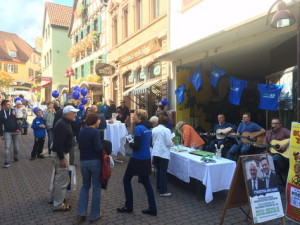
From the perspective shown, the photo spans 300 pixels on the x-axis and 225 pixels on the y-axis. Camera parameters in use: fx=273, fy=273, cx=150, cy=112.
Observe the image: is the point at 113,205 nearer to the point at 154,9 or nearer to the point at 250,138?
the point at 250,138

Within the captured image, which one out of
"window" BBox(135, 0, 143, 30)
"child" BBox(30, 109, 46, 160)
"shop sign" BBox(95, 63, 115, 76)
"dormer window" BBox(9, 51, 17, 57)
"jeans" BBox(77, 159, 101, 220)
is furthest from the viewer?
"dormer window" BBox(9, 51, 17, 57)

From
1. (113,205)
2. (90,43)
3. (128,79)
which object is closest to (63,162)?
(113,205)

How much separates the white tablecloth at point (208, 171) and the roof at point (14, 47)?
5618 centimetres

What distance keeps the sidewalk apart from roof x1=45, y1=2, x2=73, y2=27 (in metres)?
28.2

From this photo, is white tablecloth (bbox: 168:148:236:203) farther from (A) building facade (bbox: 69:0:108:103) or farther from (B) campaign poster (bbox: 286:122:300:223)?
(A) building facade (bbox: 69:0:108:103)

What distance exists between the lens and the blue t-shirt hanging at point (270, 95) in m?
7.00

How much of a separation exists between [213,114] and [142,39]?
503cm

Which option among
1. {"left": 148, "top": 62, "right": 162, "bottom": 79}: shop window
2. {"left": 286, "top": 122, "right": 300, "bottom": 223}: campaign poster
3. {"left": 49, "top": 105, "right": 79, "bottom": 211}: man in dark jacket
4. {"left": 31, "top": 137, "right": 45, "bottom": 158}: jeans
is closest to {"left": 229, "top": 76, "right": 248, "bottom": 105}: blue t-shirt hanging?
{"left": 286, "top": 122, "right": 300, "bottom": 223}: campaign poster

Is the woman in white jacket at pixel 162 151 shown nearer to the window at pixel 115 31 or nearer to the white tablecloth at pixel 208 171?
the white tablecloth at pixel 208 171

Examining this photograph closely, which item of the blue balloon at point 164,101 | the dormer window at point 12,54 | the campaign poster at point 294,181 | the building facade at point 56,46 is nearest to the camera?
the campaign poster at point 294,181

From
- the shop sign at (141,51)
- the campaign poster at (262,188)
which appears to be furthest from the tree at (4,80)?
the campaign poster at (262,188)

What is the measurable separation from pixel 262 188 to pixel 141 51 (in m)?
10.3

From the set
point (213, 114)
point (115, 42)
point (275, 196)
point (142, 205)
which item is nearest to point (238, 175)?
point (275, 196)

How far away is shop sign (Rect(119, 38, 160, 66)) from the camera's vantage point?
1195cm
